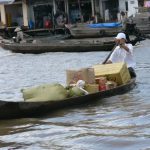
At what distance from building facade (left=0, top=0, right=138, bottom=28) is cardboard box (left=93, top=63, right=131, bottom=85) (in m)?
28.9

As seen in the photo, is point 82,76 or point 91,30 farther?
point 91,30

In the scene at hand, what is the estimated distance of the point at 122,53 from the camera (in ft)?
41.1

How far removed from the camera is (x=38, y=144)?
7594 mm

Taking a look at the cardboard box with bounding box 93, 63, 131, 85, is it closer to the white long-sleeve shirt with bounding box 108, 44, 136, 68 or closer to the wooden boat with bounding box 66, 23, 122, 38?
the white long-sleeve shirt with bounding box 108, 44, 136, 68

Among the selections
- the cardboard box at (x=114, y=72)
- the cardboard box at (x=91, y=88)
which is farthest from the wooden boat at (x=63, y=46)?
the cardboard box at (x=91, y=88)

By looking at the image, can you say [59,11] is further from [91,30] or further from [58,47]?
[58,47]

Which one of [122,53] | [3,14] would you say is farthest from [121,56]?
[3,14]

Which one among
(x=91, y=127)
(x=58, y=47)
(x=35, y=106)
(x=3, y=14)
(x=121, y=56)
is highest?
(x=3, y=14)

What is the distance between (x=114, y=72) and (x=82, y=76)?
984 millimetres

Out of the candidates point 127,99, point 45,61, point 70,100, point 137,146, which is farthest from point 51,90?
point 45,61

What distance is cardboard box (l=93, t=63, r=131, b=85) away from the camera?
11630 millimetres

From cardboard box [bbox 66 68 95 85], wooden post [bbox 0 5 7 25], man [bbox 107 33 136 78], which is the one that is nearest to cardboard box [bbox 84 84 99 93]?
cardboard box [bbox 66 68 95 85]

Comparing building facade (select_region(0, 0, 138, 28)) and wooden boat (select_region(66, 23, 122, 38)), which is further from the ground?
building facade (select_region(0, 0, 138, 28))

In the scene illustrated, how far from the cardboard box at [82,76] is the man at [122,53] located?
147cm
